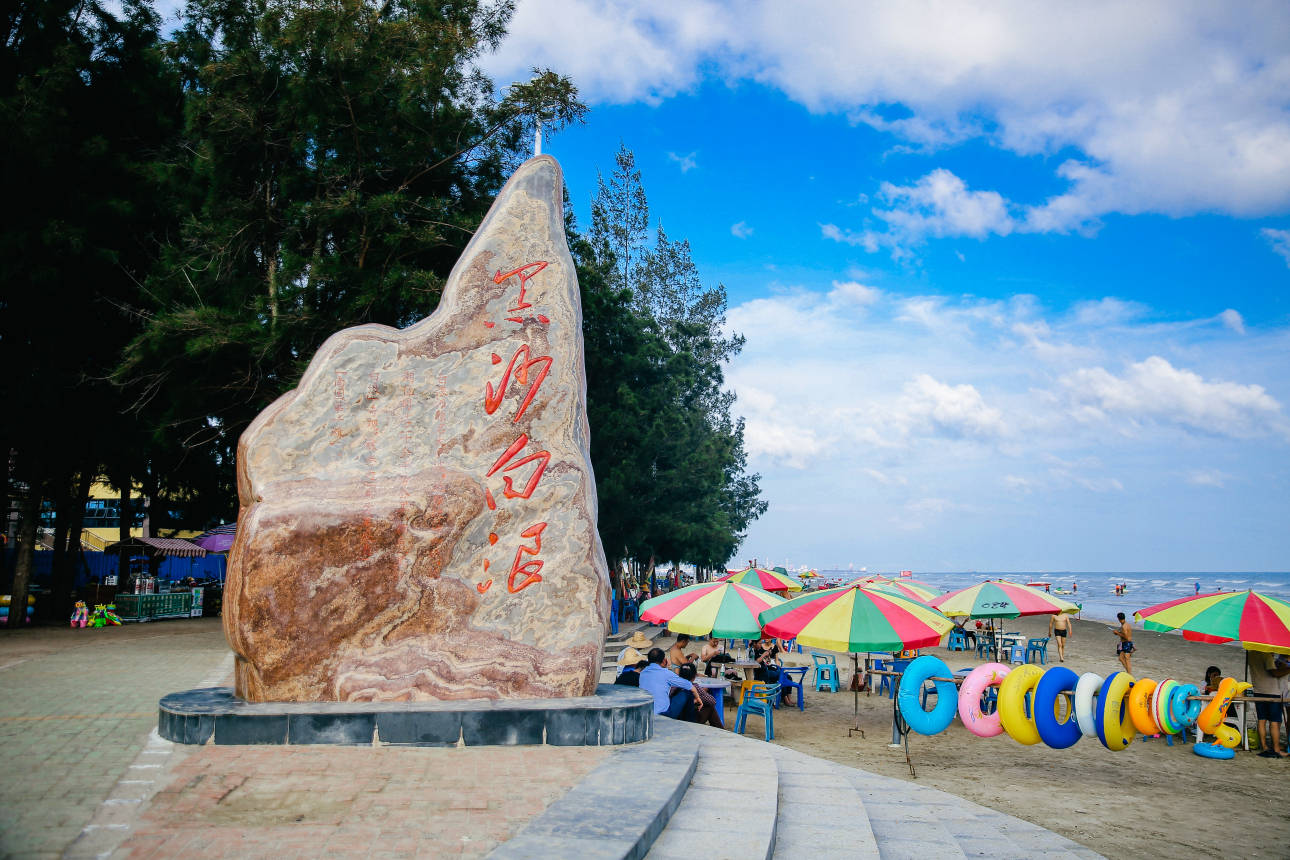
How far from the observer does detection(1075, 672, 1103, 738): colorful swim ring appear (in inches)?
260

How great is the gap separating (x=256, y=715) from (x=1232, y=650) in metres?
31.0

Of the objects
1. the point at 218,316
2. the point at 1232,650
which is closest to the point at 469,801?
the point at 218,316

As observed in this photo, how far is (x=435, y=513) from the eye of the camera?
7.59 metres

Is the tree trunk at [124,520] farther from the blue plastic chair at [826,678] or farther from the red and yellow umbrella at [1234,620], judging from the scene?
the red and yellow umbrella at [1234,620]

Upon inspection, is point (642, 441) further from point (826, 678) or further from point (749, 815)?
point (749, 815)

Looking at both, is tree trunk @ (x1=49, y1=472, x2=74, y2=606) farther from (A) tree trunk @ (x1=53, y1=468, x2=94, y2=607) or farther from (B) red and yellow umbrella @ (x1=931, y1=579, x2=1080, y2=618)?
(B) red and yellow umbrella @ (x1=931, y1=579, x2=1080, y2=618)

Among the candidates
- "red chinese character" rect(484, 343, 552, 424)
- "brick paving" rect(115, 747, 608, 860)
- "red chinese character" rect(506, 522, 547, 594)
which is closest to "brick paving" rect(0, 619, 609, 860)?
"brick paving" rect(115, 747, 608, 860)

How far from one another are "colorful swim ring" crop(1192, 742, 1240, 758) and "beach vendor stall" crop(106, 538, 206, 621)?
23234 mm

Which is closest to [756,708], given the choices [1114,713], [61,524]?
[1114,713]

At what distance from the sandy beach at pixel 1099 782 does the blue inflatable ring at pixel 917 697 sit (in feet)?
3.97

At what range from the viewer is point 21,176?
59.0 ft

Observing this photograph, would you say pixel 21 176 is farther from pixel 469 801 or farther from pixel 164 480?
pixel 469 801

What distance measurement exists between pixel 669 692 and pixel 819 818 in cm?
367

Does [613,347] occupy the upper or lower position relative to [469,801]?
upper
